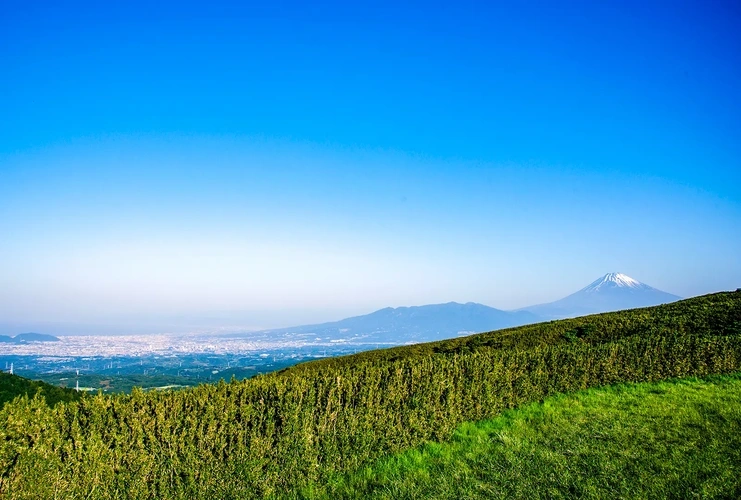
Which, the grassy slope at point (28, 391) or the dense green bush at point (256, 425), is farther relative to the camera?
the grassy slope at point (28, 391)

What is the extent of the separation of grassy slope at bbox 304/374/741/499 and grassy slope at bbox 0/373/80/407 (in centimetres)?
460

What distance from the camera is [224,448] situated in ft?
22.9

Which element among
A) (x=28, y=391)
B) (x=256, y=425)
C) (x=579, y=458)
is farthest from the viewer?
(x=579, y=458)

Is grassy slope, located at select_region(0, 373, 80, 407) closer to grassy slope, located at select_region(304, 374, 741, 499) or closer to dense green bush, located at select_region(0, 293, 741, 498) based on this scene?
dense green bush, located at select_region(0, 293, 741, 498)

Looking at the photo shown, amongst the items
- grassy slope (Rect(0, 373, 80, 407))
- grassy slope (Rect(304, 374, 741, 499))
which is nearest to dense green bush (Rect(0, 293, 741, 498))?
grassy slope (Rect(304, 374, 741, 499))

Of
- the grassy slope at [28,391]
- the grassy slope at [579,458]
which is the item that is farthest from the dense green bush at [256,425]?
the grassy slope at [28,391]

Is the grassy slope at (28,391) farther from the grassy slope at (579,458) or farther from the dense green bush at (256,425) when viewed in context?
the grassy slope at (579,458)

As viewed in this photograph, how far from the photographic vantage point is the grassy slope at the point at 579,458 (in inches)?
287

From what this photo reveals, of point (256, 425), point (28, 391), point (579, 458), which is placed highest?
point (28, 391)

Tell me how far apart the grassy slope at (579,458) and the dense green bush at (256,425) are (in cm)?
52

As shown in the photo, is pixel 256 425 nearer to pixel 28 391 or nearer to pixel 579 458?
pixel 28 391

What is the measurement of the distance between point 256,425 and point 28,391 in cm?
422

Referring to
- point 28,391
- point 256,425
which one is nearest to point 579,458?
point 256,425

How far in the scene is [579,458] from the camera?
8.53 meters
